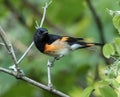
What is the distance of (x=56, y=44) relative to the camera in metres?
3.38

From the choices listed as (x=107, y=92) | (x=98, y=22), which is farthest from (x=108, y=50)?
(x=98, y=22)

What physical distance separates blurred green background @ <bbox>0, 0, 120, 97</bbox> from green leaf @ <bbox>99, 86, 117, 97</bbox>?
1.97 meters

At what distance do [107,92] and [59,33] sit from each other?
3036 millimetres

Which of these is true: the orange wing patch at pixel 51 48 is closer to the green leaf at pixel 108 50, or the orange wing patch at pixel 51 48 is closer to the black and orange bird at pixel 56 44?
the black and orange bird at pixel 56 44

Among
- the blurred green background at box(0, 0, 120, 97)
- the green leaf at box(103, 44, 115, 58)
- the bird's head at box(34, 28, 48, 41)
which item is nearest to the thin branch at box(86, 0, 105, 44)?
the blurred green background at box(0, 0, 120, 97)

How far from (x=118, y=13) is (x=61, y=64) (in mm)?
2402

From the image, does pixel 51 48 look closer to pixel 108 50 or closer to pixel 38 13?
pixel 108 50

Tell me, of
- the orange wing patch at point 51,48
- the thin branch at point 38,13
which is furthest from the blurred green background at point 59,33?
the orange wing patch at point 51,48

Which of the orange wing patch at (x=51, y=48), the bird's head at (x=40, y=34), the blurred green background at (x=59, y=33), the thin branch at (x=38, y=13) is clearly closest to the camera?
the bird's head at (x=40, y=34)

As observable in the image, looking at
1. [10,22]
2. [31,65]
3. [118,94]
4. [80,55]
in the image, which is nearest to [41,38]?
[118,94]

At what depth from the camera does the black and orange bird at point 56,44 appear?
3.19 meters

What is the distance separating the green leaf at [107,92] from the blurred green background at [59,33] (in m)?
1.97

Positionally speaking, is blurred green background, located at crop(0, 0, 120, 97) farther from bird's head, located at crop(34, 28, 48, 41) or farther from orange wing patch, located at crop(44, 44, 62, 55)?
bird's head, located at crop(34, 28, 48, 41)

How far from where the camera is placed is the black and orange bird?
10.5 feet
